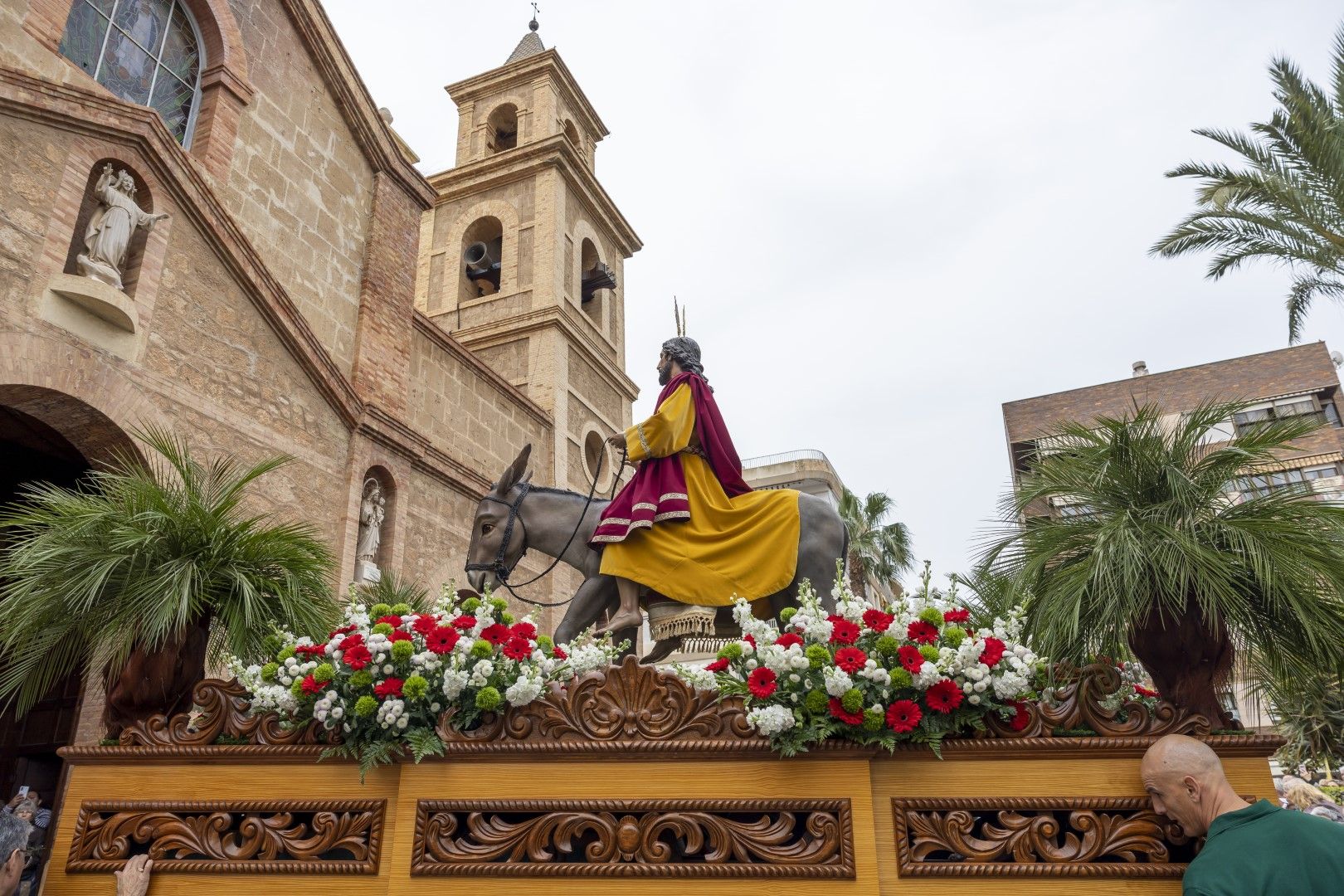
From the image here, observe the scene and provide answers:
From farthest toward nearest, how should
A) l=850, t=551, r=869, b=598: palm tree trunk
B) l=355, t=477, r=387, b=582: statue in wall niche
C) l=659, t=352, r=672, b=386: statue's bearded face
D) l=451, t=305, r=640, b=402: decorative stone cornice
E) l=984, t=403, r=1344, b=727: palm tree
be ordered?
l=850, t=551, r=869, b=598: palm tree trunk, l=451, t=305, r=640, b=402: decorative stone cornice, l=355, t=477, r=387, b=582: statue in wall niche, l=659, t=352, r=672, b=386: statue's bearded face, l=984, t=403, r=1344, b=727: palm tree

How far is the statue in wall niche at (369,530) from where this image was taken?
13195 millimetres

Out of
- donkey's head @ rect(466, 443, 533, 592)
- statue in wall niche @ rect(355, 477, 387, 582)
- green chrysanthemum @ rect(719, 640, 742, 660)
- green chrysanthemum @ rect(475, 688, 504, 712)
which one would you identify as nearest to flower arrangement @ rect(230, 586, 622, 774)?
green chrysanthemum @ rect(475, 688, 504, 712)

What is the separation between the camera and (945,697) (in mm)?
3441

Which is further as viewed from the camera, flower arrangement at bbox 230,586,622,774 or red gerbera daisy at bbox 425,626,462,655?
red gerbera daisy at bbox 425,626,462,655

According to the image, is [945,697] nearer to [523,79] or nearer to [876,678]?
[876,678]

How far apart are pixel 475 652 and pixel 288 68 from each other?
43.7 feet

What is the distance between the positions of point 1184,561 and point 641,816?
7.53ft

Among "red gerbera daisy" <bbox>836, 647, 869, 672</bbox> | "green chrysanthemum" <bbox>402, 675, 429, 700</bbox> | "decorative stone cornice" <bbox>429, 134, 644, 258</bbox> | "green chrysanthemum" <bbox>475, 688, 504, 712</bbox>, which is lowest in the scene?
"green chrysanthemum" <bbox>475, 688, 504, 712</bbox>

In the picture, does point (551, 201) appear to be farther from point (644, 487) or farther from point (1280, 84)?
point (644, 487)

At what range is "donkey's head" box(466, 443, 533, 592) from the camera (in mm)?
6500

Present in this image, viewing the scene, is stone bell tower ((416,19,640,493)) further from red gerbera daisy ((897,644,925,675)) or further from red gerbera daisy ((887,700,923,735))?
red gerbera daisy ((887,700,923,735))

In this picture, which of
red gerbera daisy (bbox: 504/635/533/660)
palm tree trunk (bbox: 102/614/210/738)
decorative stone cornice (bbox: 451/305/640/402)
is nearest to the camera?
red gerbera daisy (bbox: 504/635/533/660)

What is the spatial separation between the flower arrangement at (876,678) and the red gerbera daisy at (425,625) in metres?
1.23

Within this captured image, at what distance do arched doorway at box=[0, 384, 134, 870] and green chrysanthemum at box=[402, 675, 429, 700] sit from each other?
7.18 m
